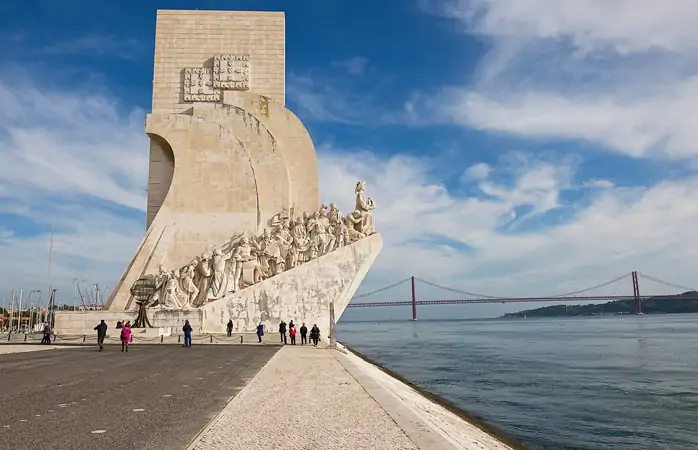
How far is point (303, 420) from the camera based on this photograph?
10.9 feet

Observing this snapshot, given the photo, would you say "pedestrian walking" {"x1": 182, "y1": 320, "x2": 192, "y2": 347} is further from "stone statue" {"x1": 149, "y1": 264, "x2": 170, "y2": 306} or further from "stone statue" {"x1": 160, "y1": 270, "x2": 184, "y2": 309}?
"stone statue" {"x1": 149, "y1": 264, "x2": 170, "y2": 306}

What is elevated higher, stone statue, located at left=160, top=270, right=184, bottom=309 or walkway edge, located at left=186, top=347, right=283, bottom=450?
stone statue, located at left=160, top=270, right=184, bottom=309

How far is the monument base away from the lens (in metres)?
12.5

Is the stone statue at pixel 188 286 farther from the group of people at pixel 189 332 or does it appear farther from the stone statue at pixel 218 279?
the group of people at pixel 189 332

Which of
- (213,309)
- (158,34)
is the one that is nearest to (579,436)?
(213,309)

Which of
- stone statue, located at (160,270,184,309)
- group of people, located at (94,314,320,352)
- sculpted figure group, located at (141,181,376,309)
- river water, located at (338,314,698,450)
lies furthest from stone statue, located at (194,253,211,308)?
river water, located at (338,314,698,450)

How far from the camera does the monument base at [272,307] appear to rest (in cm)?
1246

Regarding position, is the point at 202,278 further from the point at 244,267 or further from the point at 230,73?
the point at 230,73

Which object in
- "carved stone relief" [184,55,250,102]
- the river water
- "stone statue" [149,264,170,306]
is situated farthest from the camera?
"carved stone relief" [184,55,250,102]

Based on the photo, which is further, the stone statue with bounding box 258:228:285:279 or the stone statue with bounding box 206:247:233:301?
the stone statue with bounding box 258:228:285:279

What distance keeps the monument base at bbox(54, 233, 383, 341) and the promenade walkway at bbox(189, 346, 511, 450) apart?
764cm

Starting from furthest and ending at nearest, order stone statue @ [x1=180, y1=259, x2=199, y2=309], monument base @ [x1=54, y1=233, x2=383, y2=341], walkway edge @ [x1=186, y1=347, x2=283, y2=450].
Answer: stone statue @ [x1=180, y1=259, x2=199, y2=309] < monument base @ [x1=54, y1=233, x2=383, y2=341] < walkway edge @ [x1=186, y1=347, x2=283, y2=450]

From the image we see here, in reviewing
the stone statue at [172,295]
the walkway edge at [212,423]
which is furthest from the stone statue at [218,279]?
the walkway edge at [212,423]

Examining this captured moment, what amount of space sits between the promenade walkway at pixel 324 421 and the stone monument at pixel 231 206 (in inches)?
308
